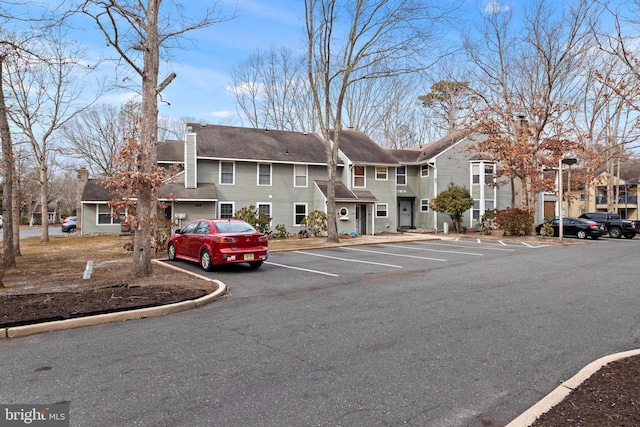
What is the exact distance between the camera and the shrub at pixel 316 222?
2434 centimetres

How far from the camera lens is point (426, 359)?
4492 millimetres

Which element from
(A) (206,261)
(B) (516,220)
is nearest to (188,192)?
(A) (206,261)

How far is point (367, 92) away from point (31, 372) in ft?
133

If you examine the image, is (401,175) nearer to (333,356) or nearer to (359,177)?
(359,177)

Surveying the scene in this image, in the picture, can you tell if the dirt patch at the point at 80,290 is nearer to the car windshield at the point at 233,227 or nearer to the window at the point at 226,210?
the car windshield at the point at 233,227

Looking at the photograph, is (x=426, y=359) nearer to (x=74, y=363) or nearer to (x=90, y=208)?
(x=74, y=363)

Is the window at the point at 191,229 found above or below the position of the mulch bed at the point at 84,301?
above

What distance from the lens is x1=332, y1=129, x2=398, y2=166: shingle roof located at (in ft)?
92.5

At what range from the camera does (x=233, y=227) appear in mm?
11719

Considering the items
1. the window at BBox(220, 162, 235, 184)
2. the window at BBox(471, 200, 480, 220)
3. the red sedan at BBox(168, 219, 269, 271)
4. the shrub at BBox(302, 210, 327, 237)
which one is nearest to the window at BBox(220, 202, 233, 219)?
the window at BBox(220, 162, 235, 184)

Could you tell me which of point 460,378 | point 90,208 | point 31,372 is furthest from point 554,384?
point 90,208

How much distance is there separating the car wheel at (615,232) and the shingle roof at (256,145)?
2033cm

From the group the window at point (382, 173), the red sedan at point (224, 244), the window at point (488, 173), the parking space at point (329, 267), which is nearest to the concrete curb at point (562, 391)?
the parking space at point (329, 267)

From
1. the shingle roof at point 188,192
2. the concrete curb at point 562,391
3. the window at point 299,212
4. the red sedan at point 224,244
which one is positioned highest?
the shingle roof at point 188,192
